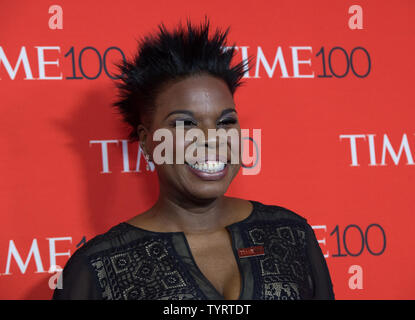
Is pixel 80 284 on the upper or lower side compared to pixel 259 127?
lower

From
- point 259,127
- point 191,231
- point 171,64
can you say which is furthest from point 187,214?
point 259,127

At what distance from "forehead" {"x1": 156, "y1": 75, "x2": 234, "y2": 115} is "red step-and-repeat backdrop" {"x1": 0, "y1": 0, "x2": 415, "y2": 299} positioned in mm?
508

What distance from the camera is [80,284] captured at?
3.44 feet

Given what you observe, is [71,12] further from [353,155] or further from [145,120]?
[353,155]

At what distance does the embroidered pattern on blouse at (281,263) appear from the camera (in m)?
1.07

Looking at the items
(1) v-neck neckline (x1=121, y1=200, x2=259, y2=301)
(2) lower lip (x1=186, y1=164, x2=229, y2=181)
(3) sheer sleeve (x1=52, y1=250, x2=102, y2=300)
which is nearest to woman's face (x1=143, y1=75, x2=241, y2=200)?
(2) lower lip (x1=186, y1=164, x2=229, y2=181)

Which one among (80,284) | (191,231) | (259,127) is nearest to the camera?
(80,284)

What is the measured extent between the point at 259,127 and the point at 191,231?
630 mm

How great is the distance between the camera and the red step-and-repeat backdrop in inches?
59.2

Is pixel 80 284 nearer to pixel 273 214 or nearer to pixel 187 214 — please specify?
pixel 187 214

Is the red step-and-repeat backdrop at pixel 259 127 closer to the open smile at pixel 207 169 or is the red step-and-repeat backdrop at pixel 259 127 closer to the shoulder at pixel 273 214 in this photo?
the shoulder at pixel 273 214

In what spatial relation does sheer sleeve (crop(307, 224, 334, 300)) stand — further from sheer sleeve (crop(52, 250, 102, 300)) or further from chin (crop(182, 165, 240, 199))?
sheer sleeve (crop(52, 250, 102, 300))

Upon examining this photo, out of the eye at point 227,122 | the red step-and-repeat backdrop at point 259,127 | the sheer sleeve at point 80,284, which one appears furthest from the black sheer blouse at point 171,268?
the red step-and-repeat backdrop at point 259,127
